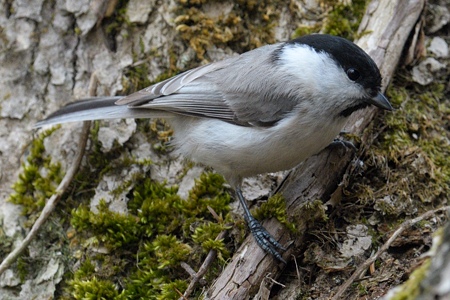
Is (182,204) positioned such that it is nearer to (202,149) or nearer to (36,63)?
(202,149)

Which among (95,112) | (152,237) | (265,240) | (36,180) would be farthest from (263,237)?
(36,180)

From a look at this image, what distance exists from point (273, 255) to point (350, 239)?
0.46 m

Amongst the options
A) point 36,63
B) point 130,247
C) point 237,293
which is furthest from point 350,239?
point 36,63

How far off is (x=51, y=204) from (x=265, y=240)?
146 centimetres

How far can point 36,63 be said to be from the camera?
374 cm

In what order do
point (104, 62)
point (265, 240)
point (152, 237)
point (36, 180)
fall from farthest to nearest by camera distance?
point (104, 62) < point (36, 180) < point (152, 237) < point (265, 240)

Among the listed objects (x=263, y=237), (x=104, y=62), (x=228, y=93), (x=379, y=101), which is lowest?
(x=263, y=237)

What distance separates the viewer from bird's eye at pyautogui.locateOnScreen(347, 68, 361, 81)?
2878mm

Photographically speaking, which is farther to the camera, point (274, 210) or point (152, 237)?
point (152, 237)

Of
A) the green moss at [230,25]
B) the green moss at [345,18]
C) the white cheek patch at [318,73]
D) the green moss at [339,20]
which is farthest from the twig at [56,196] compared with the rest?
the green moss at [345,18]

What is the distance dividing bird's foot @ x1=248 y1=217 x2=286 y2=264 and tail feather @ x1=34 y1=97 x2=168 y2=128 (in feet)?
3.25

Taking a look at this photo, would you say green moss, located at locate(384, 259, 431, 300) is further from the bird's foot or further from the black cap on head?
the black cap on head

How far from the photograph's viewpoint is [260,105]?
3.09 metres

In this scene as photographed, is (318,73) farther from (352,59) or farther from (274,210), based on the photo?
(274,210)
